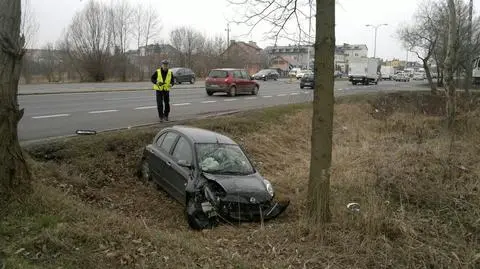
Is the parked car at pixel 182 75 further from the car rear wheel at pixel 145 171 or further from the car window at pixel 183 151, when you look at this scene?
the car window at pixel 183 151

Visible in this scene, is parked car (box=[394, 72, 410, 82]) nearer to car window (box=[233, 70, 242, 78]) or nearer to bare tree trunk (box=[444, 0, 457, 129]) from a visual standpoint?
car window (box=[233, 70, 242, 78])

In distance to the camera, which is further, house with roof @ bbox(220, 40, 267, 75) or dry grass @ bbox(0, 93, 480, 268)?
house with roof @ bbox(220, 40, 267, 75)

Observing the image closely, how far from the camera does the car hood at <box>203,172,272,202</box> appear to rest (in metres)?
7.88

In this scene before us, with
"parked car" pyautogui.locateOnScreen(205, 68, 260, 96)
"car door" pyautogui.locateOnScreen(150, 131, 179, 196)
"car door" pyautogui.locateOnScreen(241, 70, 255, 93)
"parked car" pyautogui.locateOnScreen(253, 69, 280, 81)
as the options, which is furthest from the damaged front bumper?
"parked car" pyautogui.locateOnScreen(253, 69, 280, 81)

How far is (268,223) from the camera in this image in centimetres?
789

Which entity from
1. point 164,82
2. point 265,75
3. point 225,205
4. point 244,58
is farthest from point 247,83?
point 244,58

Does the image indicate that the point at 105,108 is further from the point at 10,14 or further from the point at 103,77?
the point at 103,77

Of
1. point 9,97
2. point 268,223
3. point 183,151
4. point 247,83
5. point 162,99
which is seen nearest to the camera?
point 9,97

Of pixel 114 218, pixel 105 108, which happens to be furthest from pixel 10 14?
pixel 105 108

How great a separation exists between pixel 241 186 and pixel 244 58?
232 feet

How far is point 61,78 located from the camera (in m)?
54.7

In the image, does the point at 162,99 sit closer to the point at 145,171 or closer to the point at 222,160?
the point at 145,171

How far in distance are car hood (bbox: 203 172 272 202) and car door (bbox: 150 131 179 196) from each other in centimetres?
121

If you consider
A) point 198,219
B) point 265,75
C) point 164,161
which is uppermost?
point 265,75
